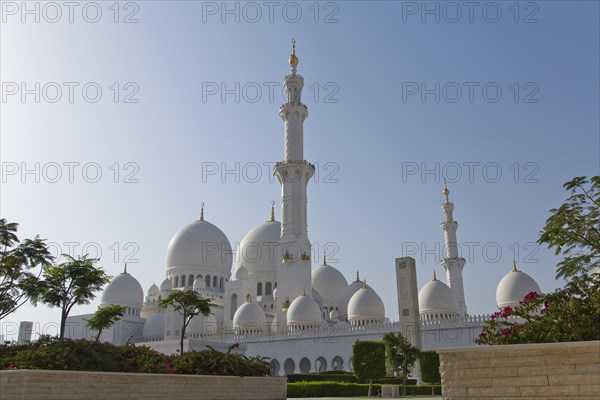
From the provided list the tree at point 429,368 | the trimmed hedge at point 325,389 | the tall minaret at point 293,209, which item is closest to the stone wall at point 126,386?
the trimmed hedge at point 325,389

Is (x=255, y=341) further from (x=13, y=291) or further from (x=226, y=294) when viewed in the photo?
(x=13, y=291)

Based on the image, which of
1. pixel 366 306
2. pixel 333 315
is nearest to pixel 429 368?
pixel 366 306

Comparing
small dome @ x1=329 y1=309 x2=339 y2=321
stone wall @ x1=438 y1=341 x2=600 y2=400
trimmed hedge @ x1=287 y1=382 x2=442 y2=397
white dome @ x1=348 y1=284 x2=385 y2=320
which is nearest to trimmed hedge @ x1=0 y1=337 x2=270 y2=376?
trimmed hedge @ x1=287 y1=382 x2=442 y2=397

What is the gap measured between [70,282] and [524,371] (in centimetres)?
2151

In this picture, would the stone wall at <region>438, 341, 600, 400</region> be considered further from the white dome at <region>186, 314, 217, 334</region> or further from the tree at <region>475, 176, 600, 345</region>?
the white dome at <region>186, 314, 217, 334</region>

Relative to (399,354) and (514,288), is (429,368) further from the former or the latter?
(514,288)

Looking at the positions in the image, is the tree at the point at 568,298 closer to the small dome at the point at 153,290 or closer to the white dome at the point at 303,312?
the white dome at the point at 303,312

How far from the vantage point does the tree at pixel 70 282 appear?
83.7 feet

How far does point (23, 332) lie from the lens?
52.6m

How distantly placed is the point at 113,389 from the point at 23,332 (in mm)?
45030

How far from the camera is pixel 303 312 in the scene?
147ft

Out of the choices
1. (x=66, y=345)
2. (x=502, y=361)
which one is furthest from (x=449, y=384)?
(x=66, y=345)

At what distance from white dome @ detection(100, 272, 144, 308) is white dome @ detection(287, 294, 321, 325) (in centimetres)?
1999

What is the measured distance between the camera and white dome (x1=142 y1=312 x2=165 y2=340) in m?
52.6
